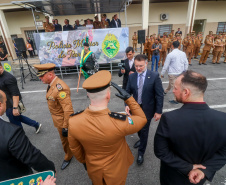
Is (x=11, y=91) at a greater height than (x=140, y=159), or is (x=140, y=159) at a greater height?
(x=11, y=91)

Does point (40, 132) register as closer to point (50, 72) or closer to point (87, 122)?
point (50, 72)

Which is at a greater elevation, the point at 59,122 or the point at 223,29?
the point at 223,29

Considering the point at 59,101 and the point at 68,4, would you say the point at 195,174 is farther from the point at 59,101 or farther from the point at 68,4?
the point at 68,4

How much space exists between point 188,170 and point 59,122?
210cm

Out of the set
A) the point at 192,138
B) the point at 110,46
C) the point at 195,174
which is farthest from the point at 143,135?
the point at 110,46

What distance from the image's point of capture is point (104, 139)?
1.29 metres

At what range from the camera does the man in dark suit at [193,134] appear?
1266 mm

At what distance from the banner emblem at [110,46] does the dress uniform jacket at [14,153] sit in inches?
269

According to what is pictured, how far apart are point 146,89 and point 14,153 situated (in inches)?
80.6

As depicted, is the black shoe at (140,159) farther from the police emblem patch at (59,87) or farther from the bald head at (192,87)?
the police emblem patch at (59,87)

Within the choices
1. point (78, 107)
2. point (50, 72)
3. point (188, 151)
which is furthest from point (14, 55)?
point (188, 151)

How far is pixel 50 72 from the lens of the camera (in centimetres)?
242

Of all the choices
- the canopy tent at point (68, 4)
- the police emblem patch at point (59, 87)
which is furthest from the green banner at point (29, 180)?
the canopy tent at point (68, 4)

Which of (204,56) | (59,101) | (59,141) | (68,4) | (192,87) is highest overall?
(68,4)
